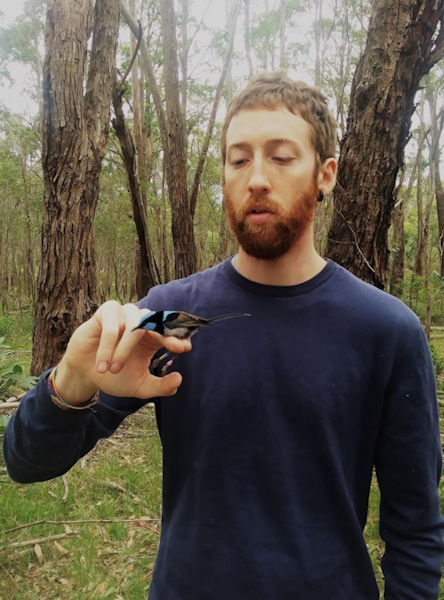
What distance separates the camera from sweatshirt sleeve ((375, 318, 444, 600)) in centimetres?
135

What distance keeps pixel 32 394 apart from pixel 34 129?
2028 cm

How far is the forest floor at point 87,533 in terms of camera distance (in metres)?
2.93

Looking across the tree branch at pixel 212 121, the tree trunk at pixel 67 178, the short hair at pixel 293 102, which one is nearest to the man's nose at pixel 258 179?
the short hair at pixel 293 102

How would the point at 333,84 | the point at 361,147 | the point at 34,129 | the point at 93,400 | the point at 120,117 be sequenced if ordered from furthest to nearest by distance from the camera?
the point at 34,129
the point at 333,84
the point at 120,117
the point at 361,147
the point at 93,400

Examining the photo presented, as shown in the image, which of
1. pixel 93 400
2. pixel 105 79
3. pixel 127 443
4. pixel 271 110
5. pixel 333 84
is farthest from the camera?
pixel 333 84

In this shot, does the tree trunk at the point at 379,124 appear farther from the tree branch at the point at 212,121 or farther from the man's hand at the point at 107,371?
the tree branch at the point at 212,121

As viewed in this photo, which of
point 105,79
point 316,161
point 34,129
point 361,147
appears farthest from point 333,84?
point 316,161

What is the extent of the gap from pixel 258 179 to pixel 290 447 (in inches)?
30.1

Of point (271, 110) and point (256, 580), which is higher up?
point (271, 110)

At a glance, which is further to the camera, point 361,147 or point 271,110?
point 361,147

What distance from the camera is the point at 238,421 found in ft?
4.34

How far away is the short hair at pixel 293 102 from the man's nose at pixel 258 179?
178 mm

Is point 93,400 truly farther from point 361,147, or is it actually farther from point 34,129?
point 34,129

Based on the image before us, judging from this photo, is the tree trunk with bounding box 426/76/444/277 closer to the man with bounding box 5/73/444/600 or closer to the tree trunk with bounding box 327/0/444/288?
the tree trunk with bounding box 327/0/444/288
